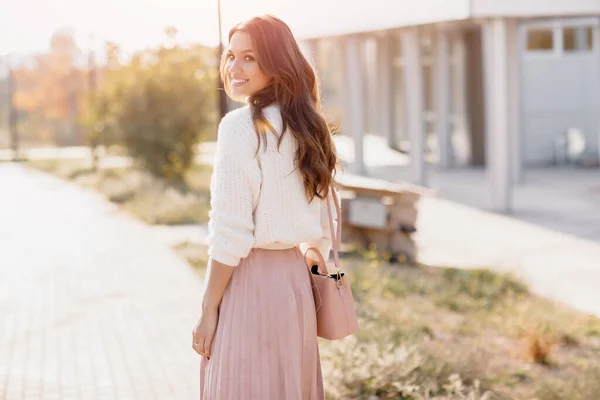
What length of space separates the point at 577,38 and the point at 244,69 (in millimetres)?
21069

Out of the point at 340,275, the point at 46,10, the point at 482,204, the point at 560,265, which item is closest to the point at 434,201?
the point at 482,204

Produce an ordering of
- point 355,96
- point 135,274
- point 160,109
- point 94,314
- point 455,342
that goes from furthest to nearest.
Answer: point 355,96, point 160,109, point 135,274, point 94,314, point 455,342

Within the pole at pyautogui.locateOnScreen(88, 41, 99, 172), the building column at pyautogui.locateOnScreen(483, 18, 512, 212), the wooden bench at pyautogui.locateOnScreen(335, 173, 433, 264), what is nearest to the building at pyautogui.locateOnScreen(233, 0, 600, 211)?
the building column at pyautogui.locateOnScreen(483, 18, 512, 212)

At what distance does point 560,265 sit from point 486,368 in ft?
14.9

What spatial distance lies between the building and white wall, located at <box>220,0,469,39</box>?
0.07ft

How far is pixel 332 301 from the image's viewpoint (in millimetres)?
3227

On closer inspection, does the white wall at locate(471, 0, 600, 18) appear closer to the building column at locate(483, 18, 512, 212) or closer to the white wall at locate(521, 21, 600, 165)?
the building column at locate(483, 18, 512, 212)

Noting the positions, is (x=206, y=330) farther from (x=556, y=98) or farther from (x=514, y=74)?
(x=556, y=98)

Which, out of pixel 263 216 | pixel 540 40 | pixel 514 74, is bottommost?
pixel 263 216

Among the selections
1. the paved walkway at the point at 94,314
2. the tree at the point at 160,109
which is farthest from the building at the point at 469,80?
the paved walkway at the point at 94,314

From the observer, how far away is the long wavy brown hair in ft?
9.83

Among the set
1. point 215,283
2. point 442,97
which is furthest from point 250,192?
point 442,97

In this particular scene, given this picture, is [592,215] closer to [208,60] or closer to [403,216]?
[403,216]

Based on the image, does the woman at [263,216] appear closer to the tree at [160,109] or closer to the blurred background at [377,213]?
the blurred background at [377,213]
